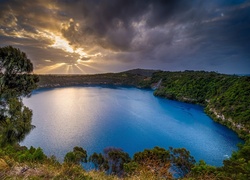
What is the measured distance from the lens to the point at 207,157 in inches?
995

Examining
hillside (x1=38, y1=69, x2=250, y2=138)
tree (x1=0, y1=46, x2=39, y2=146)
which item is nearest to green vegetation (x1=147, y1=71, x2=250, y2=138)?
hillside (x1=38, y1=69, x2=250, y2=138)

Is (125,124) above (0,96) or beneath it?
beneath

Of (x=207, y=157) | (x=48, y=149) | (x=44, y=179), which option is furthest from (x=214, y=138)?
(x=44, y=179)

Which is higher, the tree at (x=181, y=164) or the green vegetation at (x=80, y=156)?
the green vegetation at (x=80, y=156)

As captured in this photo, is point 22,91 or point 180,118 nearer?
point 22,91

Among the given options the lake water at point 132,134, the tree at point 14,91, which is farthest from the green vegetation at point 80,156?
the lake water at point 132,134

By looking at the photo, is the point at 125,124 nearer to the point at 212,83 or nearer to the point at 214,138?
the point at 214,138

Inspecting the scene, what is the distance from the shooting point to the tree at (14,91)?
12.0 metres

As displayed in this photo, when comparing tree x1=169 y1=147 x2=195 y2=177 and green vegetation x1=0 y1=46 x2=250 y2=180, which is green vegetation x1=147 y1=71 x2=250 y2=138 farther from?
tree x1=169 y1=147 x2=195 y2=177

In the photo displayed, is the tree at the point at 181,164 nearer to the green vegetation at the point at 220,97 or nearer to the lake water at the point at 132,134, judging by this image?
the lake water at the point at 132,134

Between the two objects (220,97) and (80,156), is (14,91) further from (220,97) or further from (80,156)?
(220,97)

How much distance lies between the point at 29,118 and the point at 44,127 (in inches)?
1012

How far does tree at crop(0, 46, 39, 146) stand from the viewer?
1198 cm

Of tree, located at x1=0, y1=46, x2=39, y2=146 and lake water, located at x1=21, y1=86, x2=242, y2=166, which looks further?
lake water, located at x1=21, y1=86, x2=242, y2=166
